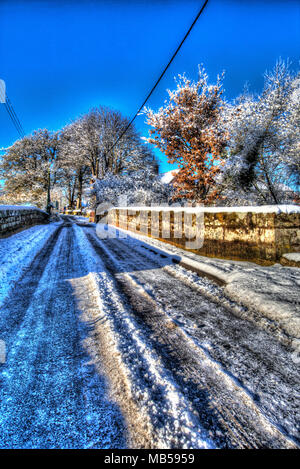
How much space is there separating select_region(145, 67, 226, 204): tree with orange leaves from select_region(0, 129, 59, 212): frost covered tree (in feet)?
63.7

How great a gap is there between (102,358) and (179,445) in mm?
679

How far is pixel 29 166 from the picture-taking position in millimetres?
25094

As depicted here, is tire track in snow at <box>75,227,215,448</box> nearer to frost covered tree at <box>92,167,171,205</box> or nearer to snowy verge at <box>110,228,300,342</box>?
snowy verge at <box>110,228,300,342</box>

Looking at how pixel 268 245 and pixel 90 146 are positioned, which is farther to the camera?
pixel 90 146

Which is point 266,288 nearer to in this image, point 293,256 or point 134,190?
point 293,256

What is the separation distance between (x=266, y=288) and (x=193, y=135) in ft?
28.8

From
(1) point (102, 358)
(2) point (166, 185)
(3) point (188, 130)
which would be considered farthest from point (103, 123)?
(1) point (102, 358)

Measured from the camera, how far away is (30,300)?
222 centimetres

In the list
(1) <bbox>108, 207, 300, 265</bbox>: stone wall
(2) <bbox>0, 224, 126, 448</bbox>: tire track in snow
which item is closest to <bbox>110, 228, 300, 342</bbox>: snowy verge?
(1) <bbox>108, 207, 300, 265</bbox>: stone wall

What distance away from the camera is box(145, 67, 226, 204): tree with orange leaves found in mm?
8562

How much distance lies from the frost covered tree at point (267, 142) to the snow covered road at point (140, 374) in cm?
692

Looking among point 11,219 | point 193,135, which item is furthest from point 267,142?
point 11,219

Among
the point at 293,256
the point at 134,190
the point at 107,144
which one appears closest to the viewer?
the point at 293,256
